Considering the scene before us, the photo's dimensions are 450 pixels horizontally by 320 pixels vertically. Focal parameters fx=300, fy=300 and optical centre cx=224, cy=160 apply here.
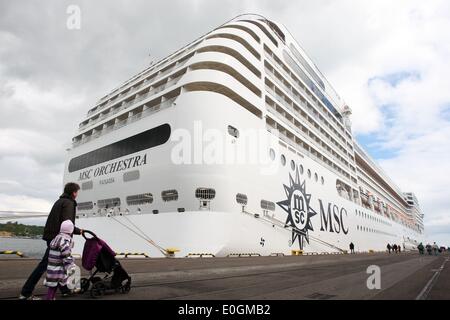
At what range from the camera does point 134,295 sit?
4.55 m

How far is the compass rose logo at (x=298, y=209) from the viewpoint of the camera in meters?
19.3

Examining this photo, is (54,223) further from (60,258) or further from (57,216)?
(60,258)

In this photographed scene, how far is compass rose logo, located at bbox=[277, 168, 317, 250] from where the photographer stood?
19.3 m

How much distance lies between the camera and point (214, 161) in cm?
1430

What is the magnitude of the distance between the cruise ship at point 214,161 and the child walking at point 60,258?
915cm

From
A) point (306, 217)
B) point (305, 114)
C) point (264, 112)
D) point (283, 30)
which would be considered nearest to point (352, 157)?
point (305, 114)

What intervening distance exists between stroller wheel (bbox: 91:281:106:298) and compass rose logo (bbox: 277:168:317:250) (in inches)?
580

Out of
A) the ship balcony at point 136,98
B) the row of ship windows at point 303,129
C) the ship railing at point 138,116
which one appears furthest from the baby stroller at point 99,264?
the row of ship windows at point 303,129

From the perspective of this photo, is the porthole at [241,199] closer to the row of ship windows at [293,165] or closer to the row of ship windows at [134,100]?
the row of ship windows at [293,165]

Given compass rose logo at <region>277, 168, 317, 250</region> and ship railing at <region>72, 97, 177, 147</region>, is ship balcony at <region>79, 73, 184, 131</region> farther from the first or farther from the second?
compass rose logo at <region>277, 168, 317, 250</region>

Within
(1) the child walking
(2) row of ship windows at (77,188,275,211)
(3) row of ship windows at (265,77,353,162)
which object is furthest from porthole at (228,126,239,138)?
(1) the child walking

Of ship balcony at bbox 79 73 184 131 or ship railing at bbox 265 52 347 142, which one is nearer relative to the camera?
ship balcony at bbox 79 73 184 131

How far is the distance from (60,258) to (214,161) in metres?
10.6

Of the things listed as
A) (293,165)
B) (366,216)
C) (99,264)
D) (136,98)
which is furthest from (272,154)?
(366,216)
